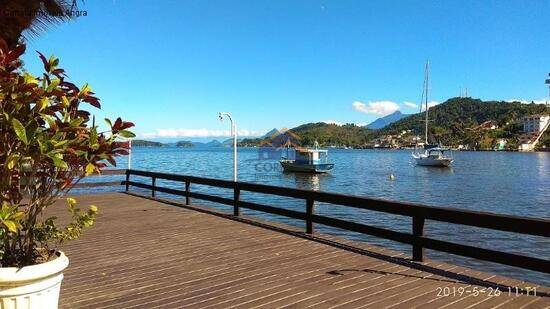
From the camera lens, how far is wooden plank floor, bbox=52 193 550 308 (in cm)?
450

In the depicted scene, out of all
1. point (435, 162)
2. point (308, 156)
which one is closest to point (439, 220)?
point (308, 156)

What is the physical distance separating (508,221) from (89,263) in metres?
5.34

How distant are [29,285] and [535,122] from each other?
205 meters

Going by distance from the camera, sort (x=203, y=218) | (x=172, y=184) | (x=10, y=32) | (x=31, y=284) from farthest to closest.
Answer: (x=172, y=184)
(x=203, y=218)
(x=10, y=32)
(x=31, y=284)

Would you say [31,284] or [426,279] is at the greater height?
[31,284]

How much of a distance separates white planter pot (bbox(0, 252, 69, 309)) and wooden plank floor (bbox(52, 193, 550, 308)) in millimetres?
1350

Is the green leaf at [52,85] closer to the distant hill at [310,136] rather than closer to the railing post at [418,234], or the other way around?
the railing post at [418,234]

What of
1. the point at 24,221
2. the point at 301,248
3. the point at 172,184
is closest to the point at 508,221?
the point at 301,248

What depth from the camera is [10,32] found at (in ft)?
19.6

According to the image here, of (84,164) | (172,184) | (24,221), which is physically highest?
(84,164)

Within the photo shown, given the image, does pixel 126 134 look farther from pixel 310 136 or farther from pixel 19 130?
pixel 310 136

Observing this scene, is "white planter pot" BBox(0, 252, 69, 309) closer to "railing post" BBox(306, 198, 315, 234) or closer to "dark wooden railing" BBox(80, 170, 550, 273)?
"dark wooden railing" BBox(80, 170, 550, 273)

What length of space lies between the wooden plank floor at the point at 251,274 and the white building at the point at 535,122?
196m

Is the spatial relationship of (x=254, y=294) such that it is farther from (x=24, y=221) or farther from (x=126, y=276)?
(x=24, y=221)
